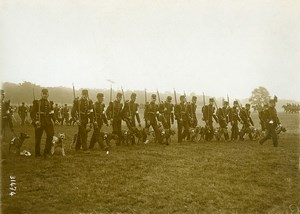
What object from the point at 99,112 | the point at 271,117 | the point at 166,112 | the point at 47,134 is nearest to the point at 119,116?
the point at 99,112

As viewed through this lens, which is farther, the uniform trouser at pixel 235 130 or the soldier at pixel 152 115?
the uniform trouser at pixel 235 130

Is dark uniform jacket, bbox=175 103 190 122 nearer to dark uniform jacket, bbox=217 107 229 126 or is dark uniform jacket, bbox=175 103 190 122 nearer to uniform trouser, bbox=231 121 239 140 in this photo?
dark uniform jacket, bbox=217 107 229 126

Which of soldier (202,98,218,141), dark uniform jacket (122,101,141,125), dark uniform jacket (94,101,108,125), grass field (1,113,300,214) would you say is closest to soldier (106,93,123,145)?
dark uniform jacket (122,101,141,125)

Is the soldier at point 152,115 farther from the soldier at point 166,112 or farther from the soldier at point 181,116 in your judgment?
the soldier at point 181,116

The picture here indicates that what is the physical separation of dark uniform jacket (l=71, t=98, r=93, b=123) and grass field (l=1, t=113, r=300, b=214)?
131 cm

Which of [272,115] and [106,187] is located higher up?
[272,115]

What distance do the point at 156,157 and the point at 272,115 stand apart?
578 cm

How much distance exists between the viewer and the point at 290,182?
8.74 m

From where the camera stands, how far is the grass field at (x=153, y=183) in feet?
22.7

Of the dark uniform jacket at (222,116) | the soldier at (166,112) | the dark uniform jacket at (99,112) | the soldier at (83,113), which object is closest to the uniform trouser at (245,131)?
the dark uniform jacket at (222,116)

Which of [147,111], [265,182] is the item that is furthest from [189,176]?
[147,111]

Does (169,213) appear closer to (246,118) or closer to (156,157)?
(156,157)

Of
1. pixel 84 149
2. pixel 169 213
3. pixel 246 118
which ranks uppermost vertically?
pixel 246 118

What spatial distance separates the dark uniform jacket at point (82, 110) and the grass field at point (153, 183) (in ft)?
4.31
